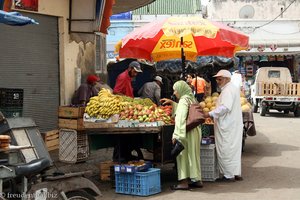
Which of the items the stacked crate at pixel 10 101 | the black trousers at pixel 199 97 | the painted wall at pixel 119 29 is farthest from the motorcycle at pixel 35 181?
the painted wall at pixel 119 29

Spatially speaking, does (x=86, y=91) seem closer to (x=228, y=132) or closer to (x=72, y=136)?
(x=72, y=136)

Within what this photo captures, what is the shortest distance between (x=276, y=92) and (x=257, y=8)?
41.0 feet

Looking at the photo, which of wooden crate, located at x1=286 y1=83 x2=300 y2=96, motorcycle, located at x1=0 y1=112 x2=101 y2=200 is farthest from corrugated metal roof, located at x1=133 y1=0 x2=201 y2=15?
motorcycle, located at x1=0 y1=112 x2=101 y2=200

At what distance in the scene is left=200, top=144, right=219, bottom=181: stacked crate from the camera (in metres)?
8.46

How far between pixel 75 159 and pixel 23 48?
9.25 ft

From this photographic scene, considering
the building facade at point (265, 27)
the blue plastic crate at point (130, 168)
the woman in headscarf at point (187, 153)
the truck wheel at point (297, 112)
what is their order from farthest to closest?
1. the building facade at point (265, 27)
2. the truck wheel at point (297, 112)
3. the woman in headscarf at point (187, 153)
4. the blue plastic crate at point (130, 168)

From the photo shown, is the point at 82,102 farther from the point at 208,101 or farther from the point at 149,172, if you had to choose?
the point at 149,172

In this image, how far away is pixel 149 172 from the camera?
7.46 m

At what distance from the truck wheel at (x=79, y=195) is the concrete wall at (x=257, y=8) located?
27.7 metres

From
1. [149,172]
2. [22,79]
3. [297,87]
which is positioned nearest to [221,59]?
[297,87]

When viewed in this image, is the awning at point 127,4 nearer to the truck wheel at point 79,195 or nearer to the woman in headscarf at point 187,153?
the woman in headscarf at point 187,153

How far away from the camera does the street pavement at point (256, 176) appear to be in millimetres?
7531

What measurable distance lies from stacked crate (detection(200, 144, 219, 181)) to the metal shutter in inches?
176

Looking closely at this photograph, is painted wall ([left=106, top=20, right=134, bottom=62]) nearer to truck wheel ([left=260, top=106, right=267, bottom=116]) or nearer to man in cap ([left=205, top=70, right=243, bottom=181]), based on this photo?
truck wheel ([left=260, top=106, right=267, bottom=116])
